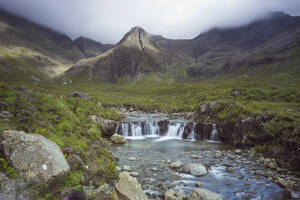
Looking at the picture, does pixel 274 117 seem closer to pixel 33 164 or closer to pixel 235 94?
pixel 33 164

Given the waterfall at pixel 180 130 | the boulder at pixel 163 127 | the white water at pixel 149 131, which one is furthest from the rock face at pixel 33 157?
the boulder at pixel 163 127

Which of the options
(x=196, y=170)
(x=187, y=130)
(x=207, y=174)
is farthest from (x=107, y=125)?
(x=207, y=174)

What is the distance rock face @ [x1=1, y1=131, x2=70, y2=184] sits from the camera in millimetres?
5430

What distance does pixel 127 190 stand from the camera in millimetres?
6664

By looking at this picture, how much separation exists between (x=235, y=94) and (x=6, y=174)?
198 feet

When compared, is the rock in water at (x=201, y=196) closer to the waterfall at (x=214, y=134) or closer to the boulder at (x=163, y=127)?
the waterfall at (x=214, y=134)

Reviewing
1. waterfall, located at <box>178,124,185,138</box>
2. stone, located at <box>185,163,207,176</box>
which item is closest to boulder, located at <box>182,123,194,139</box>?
waterfall, located at <box>178,124,185,138</box>

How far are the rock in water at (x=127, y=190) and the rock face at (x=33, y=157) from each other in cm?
245

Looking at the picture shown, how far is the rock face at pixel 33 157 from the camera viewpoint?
543cm

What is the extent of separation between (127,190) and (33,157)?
4.18 metres

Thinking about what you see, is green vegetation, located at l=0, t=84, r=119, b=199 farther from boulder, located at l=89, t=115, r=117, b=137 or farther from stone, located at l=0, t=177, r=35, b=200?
boulder, located at l=89, t=115, r=117, b=137

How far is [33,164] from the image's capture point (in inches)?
224

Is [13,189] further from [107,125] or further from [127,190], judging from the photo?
[107,125]

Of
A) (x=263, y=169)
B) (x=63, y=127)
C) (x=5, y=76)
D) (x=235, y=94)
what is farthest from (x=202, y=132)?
(x=5, y=76)
